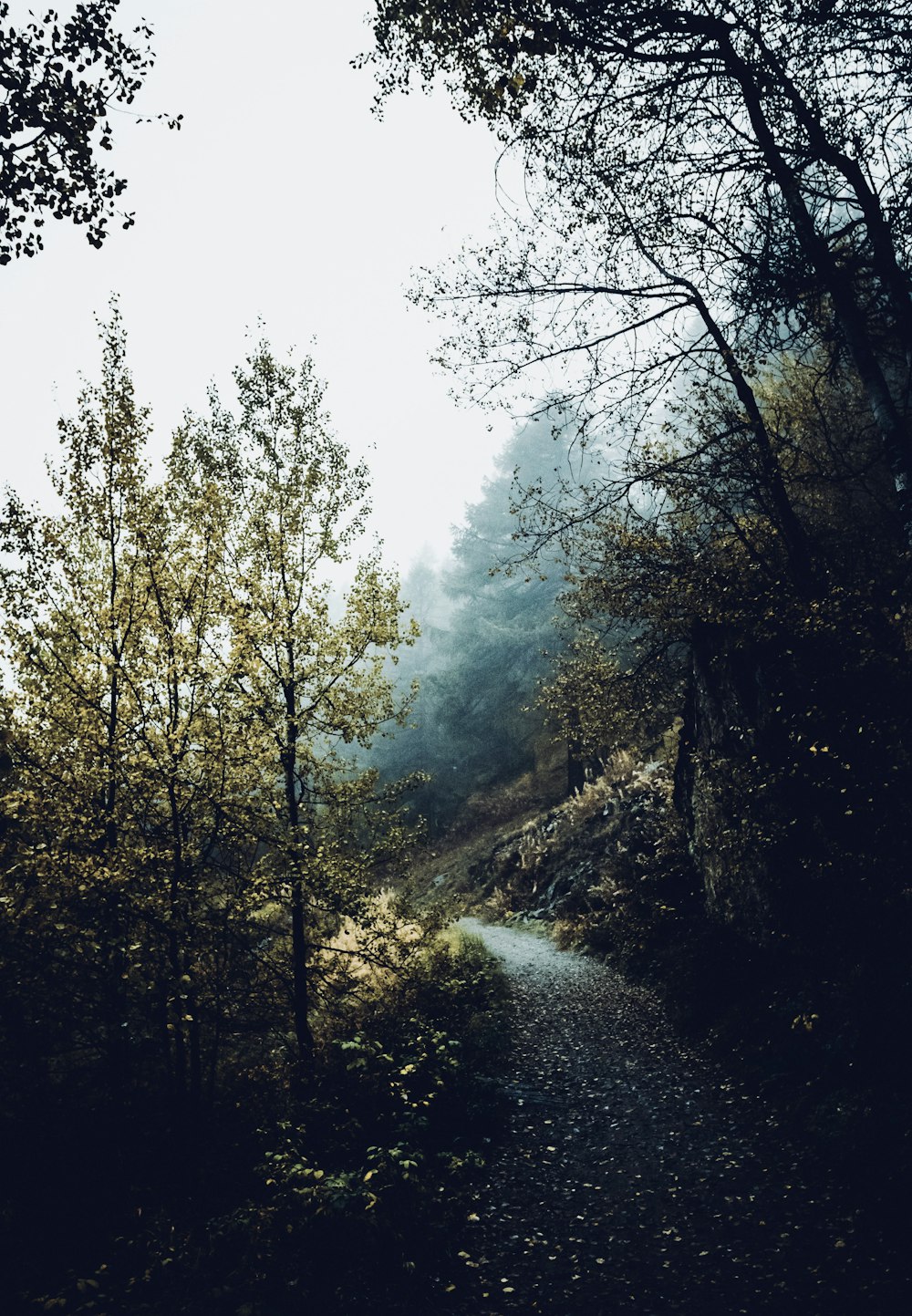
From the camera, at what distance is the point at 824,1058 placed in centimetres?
552

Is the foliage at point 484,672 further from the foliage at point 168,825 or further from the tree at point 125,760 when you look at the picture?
the tree at point 125,760

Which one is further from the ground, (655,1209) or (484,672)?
(484,672)

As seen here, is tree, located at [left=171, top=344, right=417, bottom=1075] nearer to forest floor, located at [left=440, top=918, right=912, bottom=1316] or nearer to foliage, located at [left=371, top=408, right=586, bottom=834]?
forest floor, located at [left=440, top=918, right=912, bottom=1316]

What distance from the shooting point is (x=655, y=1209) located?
467cm

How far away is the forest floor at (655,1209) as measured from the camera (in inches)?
147

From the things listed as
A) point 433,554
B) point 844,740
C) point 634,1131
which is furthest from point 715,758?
point 433,554

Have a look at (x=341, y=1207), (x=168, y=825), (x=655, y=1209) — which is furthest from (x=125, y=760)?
(x=655, y=1209)

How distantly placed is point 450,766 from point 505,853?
1341cm

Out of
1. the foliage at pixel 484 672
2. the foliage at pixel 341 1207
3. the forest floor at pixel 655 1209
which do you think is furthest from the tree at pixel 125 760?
the foliage at pixel 484 672

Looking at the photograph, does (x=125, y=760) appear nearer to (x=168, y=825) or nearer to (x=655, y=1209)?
(x=168, y=825)

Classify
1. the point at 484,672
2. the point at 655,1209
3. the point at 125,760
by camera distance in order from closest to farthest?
1. the point at 655,1209
2. the point at 125,760
3. the point at 484,672

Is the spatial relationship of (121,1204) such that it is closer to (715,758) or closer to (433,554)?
(715,758)

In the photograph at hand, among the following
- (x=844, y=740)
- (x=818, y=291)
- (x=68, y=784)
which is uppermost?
(x=818, y=291)

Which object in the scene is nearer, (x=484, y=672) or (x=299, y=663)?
(x=299, y=663)
